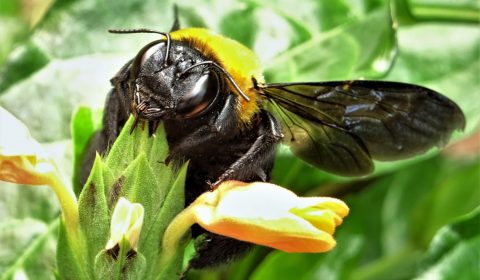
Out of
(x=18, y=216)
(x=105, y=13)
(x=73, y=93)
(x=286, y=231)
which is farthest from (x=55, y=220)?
(x=286, y=231)

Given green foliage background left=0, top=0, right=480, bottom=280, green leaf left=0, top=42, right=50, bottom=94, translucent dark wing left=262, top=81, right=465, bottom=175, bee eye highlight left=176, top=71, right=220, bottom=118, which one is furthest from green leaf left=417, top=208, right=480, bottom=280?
green leaf left=0, top=42, right=50, bottom=94

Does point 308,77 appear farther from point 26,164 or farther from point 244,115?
point 26,164

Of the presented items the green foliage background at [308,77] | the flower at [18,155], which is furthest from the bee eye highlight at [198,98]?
the green foliage background at [308,77]

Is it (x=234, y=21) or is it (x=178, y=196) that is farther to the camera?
(x=234, y=21)

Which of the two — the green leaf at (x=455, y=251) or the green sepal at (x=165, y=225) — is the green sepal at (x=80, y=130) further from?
the green leaf at (x=455, y=251)

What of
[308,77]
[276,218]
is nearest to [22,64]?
[308,77]

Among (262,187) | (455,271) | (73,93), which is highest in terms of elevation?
(262,187)

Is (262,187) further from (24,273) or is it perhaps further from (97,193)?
(24,273)
